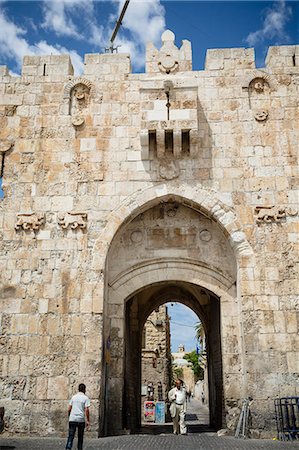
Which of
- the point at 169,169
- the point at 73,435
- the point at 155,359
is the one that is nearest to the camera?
the point at 73,435

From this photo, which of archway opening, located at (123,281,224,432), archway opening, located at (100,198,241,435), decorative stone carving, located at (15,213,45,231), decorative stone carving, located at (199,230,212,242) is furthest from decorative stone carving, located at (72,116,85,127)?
archway opening, located at (123,281,224,432)

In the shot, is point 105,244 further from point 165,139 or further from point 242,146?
point 242,146

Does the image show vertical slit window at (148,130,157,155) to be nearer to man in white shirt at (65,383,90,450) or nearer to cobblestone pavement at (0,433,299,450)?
man in white shirt at (65,383,90,450)

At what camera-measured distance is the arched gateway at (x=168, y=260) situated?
8.80 m

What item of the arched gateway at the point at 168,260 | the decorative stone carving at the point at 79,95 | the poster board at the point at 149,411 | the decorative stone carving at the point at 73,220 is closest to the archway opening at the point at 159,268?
the arched gateway at the point at 168,260

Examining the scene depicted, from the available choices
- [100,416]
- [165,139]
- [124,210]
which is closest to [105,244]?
[124,210]

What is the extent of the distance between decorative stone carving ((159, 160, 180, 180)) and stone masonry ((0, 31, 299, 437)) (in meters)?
0.03

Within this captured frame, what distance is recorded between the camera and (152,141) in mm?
9297

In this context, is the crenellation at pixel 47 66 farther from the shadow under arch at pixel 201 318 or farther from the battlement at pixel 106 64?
the shadow under arch at pixel 201 318

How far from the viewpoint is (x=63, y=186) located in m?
9.26

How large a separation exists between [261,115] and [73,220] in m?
4.27

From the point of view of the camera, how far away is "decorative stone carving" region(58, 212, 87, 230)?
8984 mm

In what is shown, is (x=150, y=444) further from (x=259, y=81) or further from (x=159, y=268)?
(x=259, y=81)

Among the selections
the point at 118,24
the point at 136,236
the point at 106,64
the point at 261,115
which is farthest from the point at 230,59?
the point at 118,24
